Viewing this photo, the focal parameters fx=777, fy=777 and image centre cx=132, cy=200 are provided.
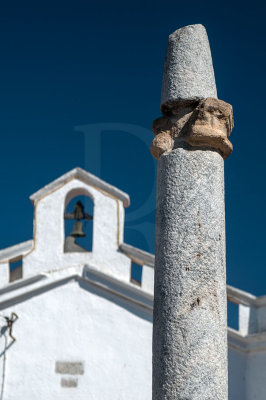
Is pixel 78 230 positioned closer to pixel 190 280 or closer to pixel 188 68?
pixel 188 68

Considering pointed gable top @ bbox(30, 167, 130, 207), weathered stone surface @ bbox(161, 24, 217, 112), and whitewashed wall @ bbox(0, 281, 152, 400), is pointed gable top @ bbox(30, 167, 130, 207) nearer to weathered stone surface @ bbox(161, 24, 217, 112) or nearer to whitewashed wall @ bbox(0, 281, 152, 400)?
whitewashed wall @ bbox(0, 281, 152, 400)

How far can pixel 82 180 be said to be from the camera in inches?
493

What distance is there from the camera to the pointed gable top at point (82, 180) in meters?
12.3

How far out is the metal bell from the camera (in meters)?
12.7

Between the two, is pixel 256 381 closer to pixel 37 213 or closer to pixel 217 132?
pixel 37 213

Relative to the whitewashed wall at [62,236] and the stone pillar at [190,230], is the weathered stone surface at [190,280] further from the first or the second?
the whitewashed wall at [62,236]

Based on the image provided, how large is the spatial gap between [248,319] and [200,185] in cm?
628

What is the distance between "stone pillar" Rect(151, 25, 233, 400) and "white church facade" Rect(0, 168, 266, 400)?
5844mm

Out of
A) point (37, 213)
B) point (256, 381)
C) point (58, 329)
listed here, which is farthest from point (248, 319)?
point (37, 213)

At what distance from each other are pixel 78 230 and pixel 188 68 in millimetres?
7237

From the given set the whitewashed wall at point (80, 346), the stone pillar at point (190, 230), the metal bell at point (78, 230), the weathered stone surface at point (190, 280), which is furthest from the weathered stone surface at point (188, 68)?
the metal bell at point (78, 230)

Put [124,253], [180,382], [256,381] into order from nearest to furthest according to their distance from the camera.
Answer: [180,382]
[256,381]
[124,253]

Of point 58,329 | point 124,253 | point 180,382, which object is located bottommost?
point 180,382

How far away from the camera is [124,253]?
39.5ft
